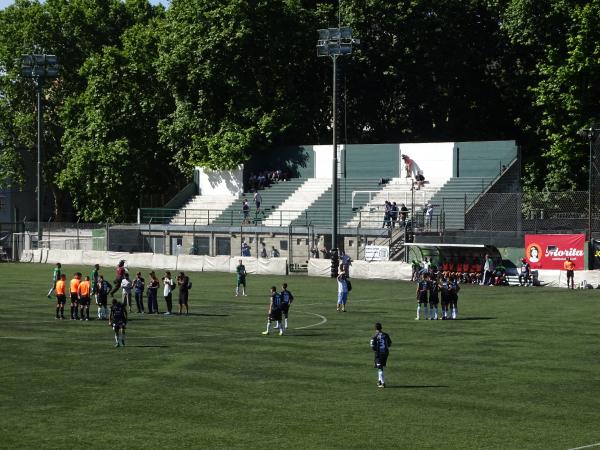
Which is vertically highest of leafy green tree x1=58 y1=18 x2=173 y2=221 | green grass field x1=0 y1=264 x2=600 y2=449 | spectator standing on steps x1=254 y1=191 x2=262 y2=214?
leafy green tree x1=58 y1=18 x2=173 y2=221

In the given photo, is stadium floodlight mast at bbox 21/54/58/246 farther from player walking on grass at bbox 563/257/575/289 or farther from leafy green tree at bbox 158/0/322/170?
player walking on grass at bbox 563/257/575/289

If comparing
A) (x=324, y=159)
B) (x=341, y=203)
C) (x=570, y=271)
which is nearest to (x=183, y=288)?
(x=570, y=271)

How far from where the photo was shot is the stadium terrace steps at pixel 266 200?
82562mm

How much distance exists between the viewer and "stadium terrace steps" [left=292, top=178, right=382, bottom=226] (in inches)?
3054

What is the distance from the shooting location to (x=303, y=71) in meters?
90.4

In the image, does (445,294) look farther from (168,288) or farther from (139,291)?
(139,291)

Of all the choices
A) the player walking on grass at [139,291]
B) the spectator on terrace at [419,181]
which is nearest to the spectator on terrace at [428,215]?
the spectator on terrace at [419,181]

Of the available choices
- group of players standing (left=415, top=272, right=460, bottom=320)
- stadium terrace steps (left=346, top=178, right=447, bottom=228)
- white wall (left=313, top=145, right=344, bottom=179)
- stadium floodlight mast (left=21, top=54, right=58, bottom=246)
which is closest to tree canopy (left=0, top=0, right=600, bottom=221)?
white wall (left=313, top=145, right=344, bottom=179)

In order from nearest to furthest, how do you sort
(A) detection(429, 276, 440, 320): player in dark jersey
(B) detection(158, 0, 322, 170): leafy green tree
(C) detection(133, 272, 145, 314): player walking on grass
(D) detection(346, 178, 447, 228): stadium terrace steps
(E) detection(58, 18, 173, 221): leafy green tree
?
1. (A) detection(429, 276, 440, 320): player in dark jersey
2. (C) detection(133, 272, 145, 314): player walking on grass
3. (D) detection(346, 178, 447, 228): stadium terrace steps
4. (B) detection(158, 0, 322, 170): leafy green tree
5. (E) detection(58, 18, 173, 221): leafy green tree

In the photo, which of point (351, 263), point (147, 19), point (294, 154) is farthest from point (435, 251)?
point (147, 19)

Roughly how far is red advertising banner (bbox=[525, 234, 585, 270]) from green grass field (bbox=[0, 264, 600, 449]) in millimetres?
14528

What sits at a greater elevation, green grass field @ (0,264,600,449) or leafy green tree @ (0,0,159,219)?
leafy green tree @ (0,0,159,219)

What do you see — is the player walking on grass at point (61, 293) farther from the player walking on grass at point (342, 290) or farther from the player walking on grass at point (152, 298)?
the player walking on grass at point (342, 290)

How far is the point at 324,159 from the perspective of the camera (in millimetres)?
85062
